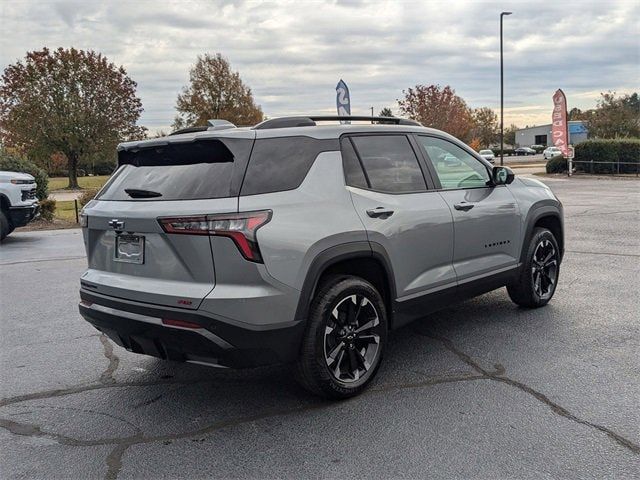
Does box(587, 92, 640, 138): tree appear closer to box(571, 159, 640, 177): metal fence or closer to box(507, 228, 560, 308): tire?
box(571, 159, 640, 177): metal fence

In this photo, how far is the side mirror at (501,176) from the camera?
5105mm

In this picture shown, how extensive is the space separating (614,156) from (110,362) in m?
31.3

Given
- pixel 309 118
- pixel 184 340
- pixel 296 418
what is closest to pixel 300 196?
pixel 309 118

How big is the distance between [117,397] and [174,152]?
1.72 metres

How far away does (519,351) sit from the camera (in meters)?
4.53

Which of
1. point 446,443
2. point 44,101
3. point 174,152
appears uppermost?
point 44,101

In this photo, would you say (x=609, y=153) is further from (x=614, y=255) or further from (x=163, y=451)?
(x=163, y=451)

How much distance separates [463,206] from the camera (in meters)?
4.63

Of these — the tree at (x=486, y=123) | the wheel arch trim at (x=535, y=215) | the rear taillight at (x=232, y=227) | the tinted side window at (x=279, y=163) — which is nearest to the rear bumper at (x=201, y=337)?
the rear taillight at (x=232, y=227)

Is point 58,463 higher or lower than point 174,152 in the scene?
lower

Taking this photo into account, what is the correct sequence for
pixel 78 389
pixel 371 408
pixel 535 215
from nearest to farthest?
pixel 371 408 → pixel 78 389 → pixel 535 215

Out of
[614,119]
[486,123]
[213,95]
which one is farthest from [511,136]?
[213,95]

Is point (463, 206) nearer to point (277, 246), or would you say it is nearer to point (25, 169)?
point (277, 246)

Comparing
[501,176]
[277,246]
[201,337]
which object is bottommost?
[201,337]
